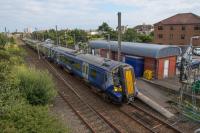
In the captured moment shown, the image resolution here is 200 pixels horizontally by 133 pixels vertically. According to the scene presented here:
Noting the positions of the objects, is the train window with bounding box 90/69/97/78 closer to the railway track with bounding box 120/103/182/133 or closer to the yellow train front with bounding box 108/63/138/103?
the yellow train front with bounding box 108/63/138/103

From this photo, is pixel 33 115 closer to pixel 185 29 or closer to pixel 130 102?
pixel 130 102

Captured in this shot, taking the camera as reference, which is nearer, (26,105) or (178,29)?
(26,105)

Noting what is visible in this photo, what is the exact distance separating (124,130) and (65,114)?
4673 millimetres

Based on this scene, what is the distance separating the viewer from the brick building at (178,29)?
55.1 meters

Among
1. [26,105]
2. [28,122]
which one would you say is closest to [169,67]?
[26,105]

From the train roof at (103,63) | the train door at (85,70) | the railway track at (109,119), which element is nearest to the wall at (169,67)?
the train roof at (103,63)

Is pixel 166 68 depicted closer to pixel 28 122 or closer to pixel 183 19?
pixel 28 122

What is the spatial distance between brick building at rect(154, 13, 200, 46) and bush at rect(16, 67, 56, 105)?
43766 mm

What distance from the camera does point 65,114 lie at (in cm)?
1609

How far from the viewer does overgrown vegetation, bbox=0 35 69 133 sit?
970cm

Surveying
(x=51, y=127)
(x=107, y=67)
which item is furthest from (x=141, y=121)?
(x=51, y=127)

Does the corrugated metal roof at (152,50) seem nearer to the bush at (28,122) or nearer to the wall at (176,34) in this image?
the bush at (28,122)

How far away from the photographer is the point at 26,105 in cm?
1247

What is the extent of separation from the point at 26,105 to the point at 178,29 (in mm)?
52820
